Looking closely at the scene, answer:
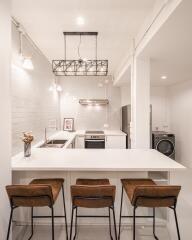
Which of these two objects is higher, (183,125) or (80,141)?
(183,125)

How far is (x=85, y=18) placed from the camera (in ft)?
8.09

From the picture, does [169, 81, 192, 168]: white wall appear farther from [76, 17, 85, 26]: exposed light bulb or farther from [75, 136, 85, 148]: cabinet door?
[76, 17, 85, 26]: exposed light bulb

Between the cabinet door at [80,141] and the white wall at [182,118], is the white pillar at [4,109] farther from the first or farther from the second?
the white wall at [182,118]

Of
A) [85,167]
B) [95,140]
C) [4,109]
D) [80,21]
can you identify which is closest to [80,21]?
[80,21]

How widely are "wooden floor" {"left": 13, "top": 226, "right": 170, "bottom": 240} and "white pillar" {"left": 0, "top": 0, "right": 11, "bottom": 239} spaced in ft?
1.19

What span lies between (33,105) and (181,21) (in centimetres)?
252

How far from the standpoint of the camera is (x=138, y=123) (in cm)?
301

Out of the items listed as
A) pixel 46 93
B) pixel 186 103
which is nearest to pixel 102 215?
pixel 46 93

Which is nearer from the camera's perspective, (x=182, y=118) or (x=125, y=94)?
(x=182, y=118)

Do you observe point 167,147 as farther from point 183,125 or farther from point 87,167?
point 87,167

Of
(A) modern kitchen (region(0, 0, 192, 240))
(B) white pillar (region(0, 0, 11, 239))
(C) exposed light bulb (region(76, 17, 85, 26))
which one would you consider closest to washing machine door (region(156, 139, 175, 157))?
(A) modern kitchen (region(0, 0, 192, 240))

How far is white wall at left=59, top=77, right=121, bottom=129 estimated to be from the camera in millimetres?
5777

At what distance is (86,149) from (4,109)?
1.37 m

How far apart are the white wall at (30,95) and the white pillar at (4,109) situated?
63cm
